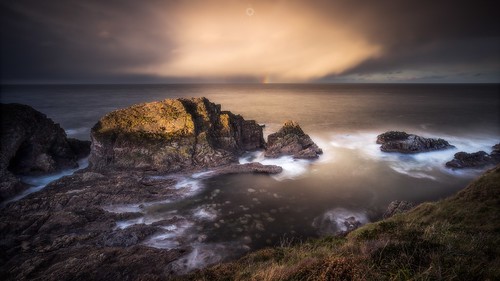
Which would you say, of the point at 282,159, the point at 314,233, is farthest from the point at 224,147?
the point at 314,233

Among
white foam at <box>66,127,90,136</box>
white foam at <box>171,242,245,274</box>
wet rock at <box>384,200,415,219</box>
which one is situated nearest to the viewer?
white foam at <box>171,242,245,274</box>

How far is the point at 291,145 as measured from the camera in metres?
36.3

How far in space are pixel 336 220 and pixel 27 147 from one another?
3298 cm

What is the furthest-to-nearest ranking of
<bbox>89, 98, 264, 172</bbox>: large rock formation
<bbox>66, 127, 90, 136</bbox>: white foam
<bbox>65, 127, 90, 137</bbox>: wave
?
1. <bbox>66, 127, 90, 136</bbox>: white foam
2. <bbox>65, 127, 90, 137</bbox>: wave
3. <bbox>89, 98, 264, 172</bbox>: large rock formation

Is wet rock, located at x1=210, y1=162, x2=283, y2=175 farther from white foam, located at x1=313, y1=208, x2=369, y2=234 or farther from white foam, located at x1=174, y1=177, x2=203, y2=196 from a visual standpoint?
white foam, located at x1=313, y1=208, x2=369, y2=234

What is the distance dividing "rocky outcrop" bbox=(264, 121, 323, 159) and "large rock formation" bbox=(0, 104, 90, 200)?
25.2 metres

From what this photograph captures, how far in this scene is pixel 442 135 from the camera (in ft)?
165

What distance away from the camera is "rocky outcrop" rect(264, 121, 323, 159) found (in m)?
35.5

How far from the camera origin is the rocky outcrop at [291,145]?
35500 mm

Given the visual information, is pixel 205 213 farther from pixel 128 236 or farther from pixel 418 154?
pixel 418 154

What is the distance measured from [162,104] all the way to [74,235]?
20000 millimetres

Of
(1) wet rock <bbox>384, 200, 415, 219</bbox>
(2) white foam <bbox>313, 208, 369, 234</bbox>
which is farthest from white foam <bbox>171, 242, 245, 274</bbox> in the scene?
(1) wet rock <bbox>384, 200, 415, 219</bbox>

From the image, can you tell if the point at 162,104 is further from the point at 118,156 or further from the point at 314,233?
the point at 314,233

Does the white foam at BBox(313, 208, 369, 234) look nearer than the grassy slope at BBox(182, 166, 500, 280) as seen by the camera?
No
